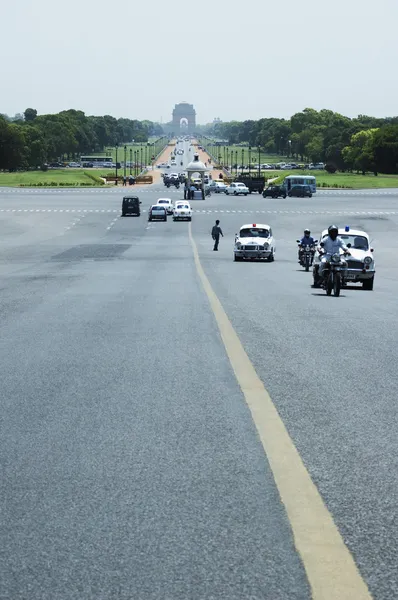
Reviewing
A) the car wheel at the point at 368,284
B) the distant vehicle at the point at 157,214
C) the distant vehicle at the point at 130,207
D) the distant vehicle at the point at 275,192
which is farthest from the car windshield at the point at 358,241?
the distant vehicle at the point at 275,192

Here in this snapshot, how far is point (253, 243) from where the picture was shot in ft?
138

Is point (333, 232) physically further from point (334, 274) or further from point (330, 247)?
point (334, 274)

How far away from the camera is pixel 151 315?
17.2m

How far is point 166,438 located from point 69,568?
290 cm

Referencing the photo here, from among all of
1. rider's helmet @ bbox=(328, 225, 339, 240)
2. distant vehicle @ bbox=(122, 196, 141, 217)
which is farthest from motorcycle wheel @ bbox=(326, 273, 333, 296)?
distant vehicle @ bbox=(122, 196, 141, 217)

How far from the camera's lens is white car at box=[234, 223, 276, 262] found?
42094 mm

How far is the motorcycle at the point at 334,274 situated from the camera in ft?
76.0

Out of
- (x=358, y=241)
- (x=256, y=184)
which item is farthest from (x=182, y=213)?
(x=358, y=241)

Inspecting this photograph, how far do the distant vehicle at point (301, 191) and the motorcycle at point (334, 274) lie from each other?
108 m

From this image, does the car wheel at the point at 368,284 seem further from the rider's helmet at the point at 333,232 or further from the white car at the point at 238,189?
the white car at the point at 238,189

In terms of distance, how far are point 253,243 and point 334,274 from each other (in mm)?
19064

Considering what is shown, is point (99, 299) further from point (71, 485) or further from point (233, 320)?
point (71, 485)

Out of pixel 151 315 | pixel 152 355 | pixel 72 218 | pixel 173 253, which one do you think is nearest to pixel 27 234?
pixel 72 218

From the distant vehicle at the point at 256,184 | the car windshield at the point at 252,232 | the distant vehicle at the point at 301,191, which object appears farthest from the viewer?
the distant vehicle at the point at 256,184
